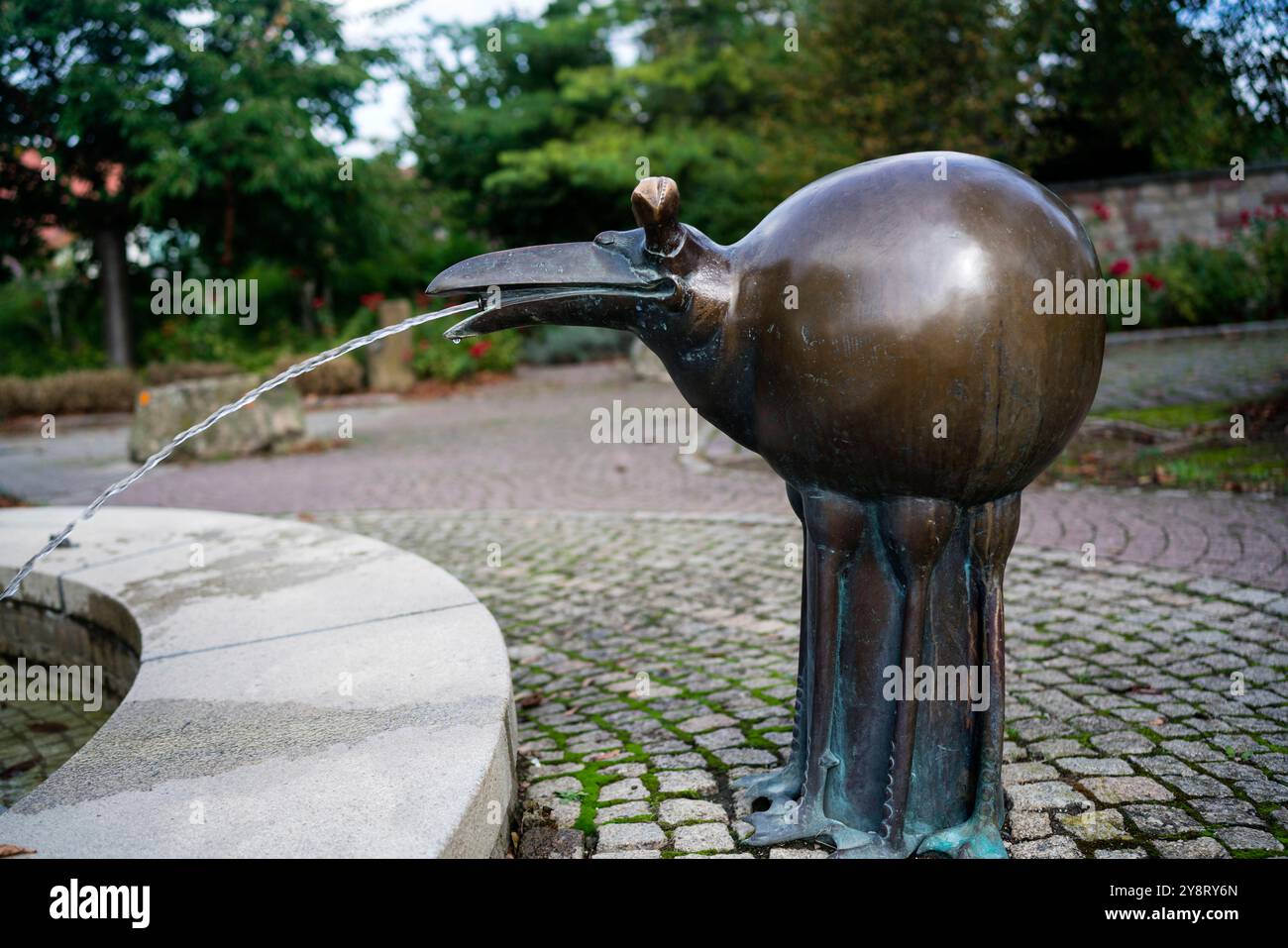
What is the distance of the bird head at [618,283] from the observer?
2.58m

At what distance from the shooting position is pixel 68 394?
1567 cm

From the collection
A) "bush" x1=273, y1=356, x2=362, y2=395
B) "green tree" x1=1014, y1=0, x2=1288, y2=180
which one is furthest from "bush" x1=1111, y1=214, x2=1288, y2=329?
"bush" x1=273, y1=356, x2=362, y2=395

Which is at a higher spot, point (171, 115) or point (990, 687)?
point (171, 115)

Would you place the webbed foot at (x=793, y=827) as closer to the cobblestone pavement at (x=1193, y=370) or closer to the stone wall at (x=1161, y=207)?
the cobblestone pavement at (x=1193, y=370)

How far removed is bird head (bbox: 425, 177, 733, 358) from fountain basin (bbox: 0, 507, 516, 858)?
3.88ft

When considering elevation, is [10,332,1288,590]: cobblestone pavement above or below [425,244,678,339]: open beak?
below

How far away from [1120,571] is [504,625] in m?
3.18

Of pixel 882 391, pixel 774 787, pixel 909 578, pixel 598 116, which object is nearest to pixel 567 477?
pixel 774 787

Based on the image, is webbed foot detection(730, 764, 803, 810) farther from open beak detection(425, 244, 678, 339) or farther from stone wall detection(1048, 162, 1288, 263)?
stone wall detection(1048, 162, 1288, 263)

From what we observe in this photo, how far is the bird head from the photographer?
8.45 feet

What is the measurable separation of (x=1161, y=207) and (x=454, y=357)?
11939 millimetres

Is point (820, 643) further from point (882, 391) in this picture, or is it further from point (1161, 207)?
point (1161, 207)

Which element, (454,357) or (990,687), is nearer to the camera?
(990,687)
